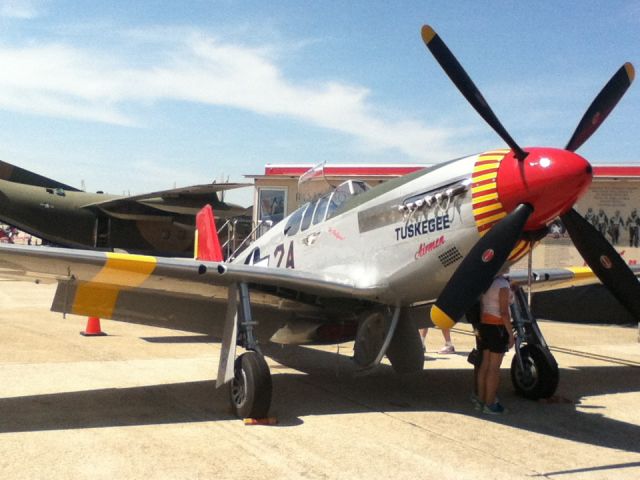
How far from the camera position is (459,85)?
15.4 feet

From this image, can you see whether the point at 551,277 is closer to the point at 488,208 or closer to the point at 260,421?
the point at 488,208

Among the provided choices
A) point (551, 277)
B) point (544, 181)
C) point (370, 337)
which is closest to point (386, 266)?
point (370, 337)

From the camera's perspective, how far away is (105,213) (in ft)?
75.7

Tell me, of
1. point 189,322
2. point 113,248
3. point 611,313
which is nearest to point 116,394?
point 189,322

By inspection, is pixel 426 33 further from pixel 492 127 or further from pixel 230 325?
pixel 230 325

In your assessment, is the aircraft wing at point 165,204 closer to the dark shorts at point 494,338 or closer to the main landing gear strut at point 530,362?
the main landing gear strut at point 530,362

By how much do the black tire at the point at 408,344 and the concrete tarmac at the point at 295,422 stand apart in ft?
1.16

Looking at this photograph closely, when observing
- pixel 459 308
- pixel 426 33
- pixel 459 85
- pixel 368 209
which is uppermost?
pixel 426 33

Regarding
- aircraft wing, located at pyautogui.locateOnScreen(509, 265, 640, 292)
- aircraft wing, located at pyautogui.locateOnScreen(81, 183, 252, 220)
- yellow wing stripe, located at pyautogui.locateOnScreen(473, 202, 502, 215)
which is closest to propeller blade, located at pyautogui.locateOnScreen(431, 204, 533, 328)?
yellow wing stripe, located at pyautogui.locateOnScreen(473, 202, 502, 215)

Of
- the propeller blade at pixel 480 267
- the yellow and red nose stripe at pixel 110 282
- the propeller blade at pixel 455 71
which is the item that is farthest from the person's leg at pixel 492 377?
the yellow and red nose stripe at pixel 110 282

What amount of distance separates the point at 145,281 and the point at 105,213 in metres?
18.9

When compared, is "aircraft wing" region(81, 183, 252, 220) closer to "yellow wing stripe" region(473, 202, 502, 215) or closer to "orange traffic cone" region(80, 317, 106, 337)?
"orange traffic cone" region(80, 317, 106, 337)

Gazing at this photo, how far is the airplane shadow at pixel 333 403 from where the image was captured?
4.81 metres

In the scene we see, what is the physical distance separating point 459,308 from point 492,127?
1.43 m
